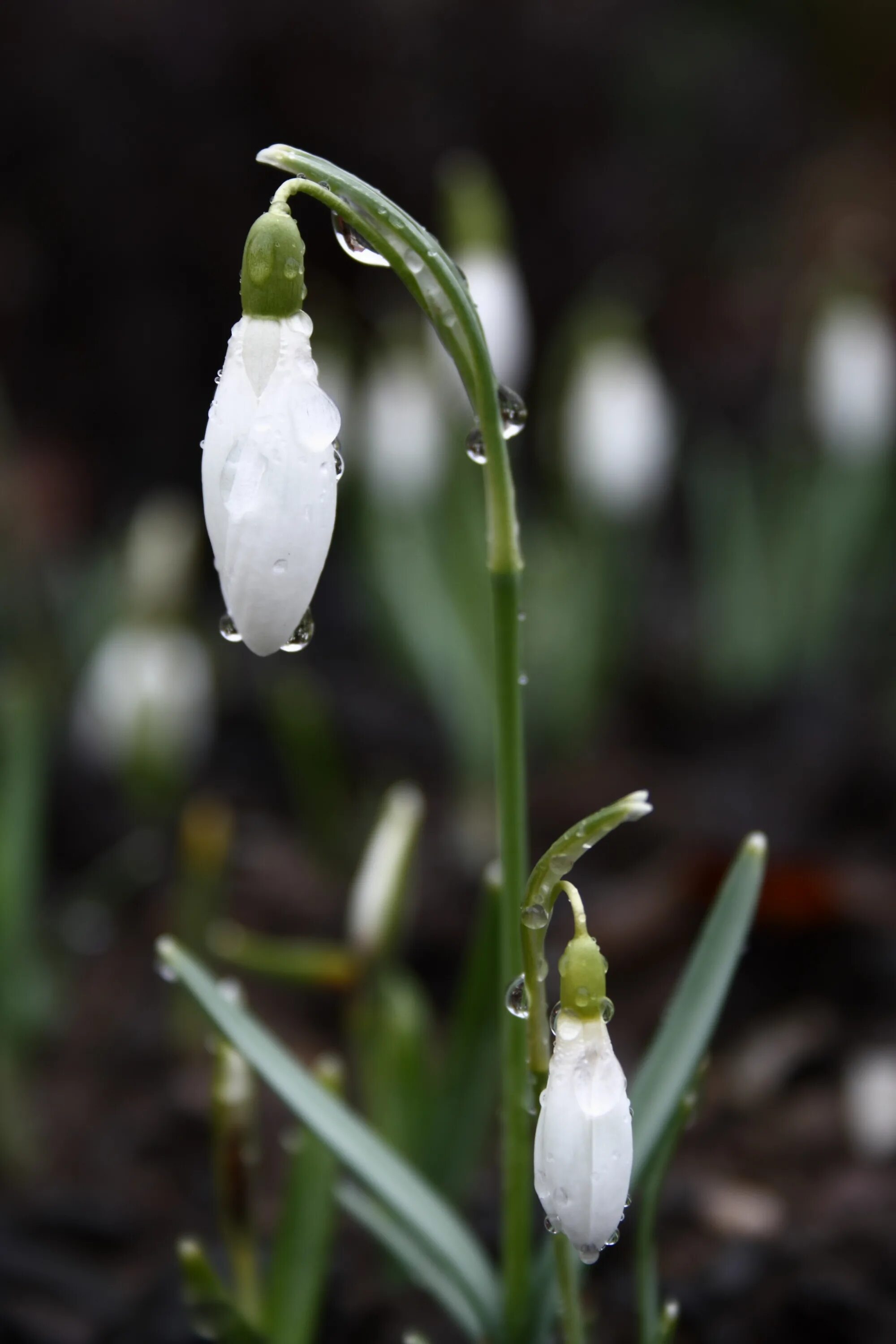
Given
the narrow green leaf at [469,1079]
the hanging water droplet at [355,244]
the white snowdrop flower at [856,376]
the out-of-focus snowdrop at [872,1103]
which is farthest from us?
the white snowdrop flower at [856,376]

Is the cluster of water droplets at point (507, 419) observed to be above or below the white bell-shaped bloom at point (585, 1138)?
above

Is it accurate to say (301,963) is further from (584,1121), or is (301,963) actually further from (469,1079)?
(584,1121)

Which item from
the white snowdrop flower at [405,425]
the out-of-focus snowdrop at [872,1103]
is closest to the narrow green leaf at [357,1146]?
the out-of-focus snowdrop at [872,1103]

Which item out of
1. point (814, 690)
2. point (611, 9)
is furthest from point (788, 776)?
point (611, 9)

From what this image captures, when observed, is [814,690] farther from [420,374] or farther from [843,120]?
[843,120]

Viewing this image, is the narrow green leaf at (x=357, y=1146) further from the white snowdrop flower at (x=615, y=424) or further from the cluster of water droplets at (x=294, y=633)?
the white snowdrop flower at (x=615, y=424)

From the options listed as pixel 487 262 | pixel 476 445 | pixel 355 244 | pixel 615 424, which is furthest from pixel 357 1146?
pixel 615 424

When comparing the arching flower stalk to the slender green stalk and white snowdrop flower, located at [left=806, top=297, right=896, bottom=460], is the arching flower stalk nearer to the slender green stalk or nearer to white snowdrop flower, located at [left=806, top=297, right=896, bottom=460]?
the slender green stalk

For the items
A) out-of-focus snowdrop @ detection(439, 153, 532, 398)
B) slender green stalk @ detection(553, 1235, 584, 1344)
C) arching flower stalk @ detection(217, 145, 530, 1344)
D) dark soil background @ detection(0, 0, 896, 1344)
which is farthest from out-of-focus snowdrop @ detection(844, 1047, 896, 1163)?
out-of-focus snowdrop @ detection(439, 153, 532, 398)
